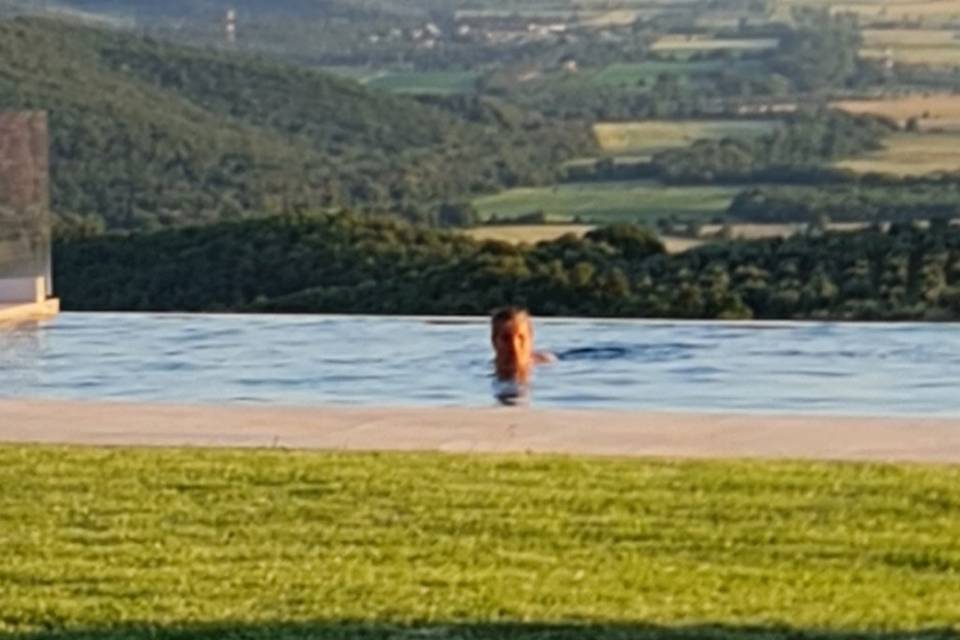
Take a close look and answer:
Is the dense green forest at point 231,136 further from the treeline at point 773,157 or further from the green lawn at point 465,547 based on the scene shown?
the green lawn at point 465,547

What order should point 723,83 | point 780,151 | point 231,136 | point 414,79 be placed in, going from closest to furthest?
point 231,136, point 780,151, point 723,83, point 414,79

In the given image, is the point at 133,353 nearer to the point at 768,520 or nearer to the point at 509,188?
the point at 768,520

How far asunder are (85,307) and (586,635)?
9.37 metres

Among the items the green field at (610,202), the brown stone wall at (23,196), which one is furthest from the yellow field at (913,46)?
the brown stone wall at (23,196)

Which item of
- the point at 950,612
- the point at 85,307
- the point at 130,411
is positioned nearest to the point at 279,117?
the point at 85,307

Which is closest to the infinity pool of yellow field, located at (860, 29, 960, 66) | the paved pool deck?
the paved pool deck

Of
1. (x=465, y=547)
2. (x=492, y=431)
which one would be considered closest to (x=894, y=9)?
(x=492, y=431)

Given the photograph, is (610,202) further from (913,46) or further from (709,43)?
(913,46)

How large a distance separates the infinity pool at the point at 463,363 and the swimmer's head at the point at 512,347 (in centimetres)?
9

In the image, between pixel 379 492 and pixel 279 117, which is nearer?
pixel 379 492

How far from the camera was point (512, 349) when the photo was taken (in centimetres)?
959

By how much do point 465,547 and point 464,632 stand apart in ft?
2.71

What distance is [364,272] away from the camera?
563 inches

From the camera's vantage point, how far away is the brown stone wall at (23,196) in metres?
11.7
